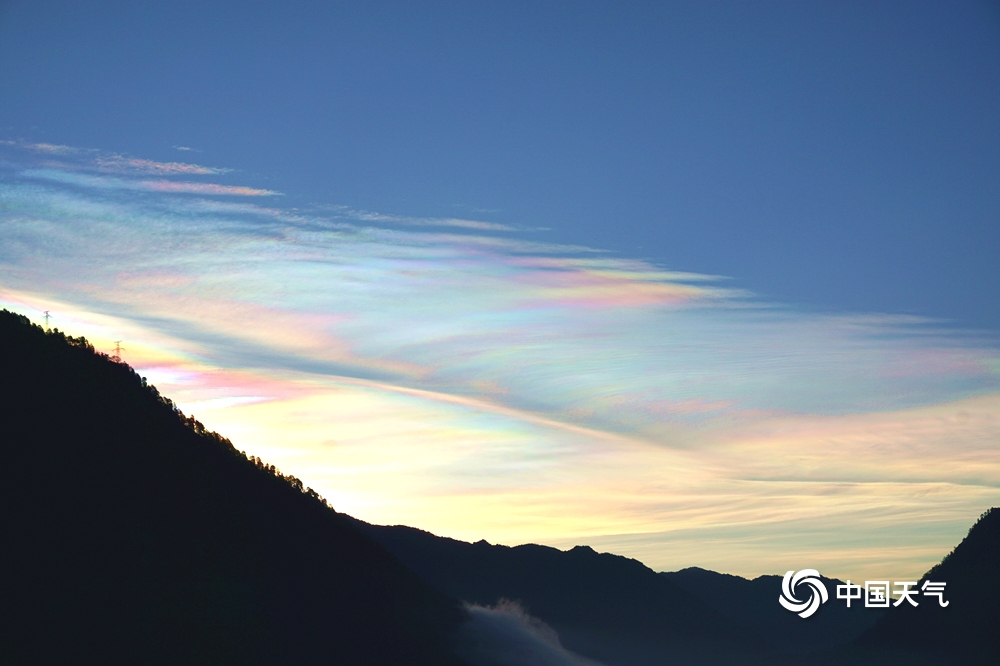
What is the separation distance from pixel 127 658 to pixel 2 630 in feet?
76.4

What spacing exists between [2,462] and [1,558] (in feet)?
85.0

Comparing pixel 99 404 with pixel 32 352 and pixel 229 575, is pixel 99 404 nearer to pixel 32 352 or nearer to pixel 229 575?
pixel 32 352

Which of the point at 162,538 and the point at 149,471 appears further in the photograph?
the point at 149,471

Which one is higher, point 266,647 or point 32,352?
point 32,352

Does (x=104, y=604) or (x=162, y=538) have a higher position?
(x=162, y=538)

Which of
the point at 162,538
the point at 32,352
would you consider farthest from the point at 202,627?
the point at 32,352

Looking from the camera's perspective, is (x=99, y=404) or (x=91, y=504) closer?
(x=91, y=504)

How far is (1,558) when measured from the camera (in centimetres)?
12644

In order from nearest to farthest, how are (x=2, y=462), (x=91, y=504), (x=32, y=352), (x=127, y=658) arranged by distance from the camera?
(x=127, y=658)
(x=2, y=462)
(x=91, y=504)
(x=32, y=352)

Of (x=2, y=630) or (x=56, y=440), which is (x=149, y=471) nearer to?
(x=56, y=440)

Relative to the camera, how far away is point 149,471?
196 meters

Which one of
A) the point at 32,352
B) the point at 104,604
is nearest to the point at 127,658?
the point at 104,604

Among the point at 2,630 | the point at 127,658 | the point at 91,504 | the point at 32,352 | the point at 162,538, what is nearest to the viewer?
the point at 2,630

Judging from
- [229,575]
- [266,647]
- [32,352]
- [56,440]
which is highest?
[32,352]
